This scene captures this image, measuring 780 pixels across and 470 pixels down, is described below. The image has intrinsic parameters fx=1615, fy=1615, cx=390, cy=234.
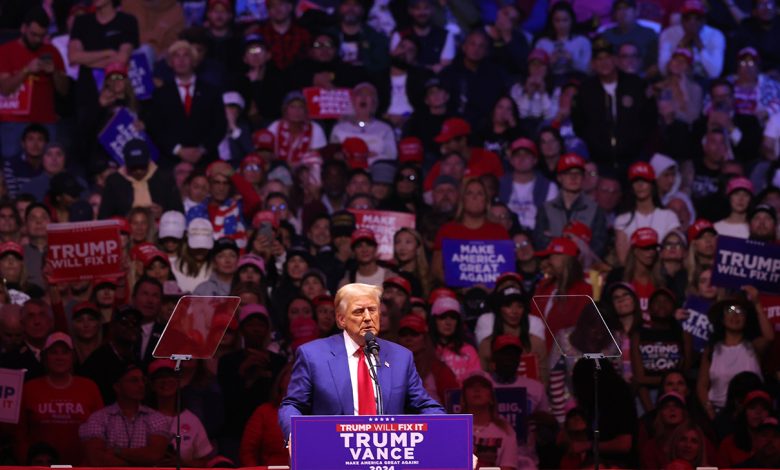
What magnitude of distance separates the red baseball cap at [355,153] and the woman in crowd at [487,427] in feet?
13.9

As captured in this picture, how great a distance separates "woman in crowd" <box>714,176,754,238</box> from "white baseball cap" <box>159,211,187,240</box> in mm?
4338

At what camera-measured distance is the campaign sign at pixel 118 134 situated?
14141 mm

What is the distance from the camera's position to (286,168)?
14211 millimetres

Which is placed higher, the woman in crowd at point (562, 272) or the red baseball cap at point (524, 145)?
the red baseball cap at point (524, 145)

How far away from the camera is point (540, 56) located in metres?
15.4

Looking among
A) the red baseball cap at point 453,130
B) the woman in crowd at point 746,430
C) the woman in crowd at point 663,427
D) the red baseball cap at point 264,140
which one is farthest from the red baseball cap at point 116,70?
the woman in crowd at point 746,430

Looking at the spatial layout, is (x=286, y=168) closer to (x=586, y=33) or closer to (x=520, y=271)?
(x=520, y=271)

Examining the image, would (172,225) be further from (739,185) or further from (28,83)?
(739,185)

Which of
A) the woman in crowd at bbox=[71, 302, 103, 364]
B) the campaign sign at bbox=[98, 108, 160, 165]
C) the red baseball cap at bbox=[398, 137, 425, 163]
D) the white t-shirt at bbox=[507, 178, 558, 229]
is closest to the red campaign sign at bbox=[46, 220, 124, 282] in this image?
the woman in crowd at bbox=[71, 302, 103, 364]

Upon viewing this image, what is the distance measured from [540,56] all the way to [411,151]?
71.4 inches

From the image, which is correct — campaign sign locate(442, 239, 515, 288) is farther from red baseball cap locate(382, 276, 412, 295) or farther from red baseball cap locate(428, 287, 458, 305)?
red baseball cap locate(382, 276, 412, 295)

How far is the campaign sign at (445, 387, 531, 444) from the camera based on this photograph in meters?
10.6

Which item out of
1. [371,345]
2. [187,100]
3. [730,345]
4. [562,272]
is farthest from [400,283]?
[371,345]

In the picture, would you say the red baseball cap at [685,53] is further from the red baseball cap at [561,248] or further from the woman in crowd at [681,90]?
the red baseball cap at [561,248]
